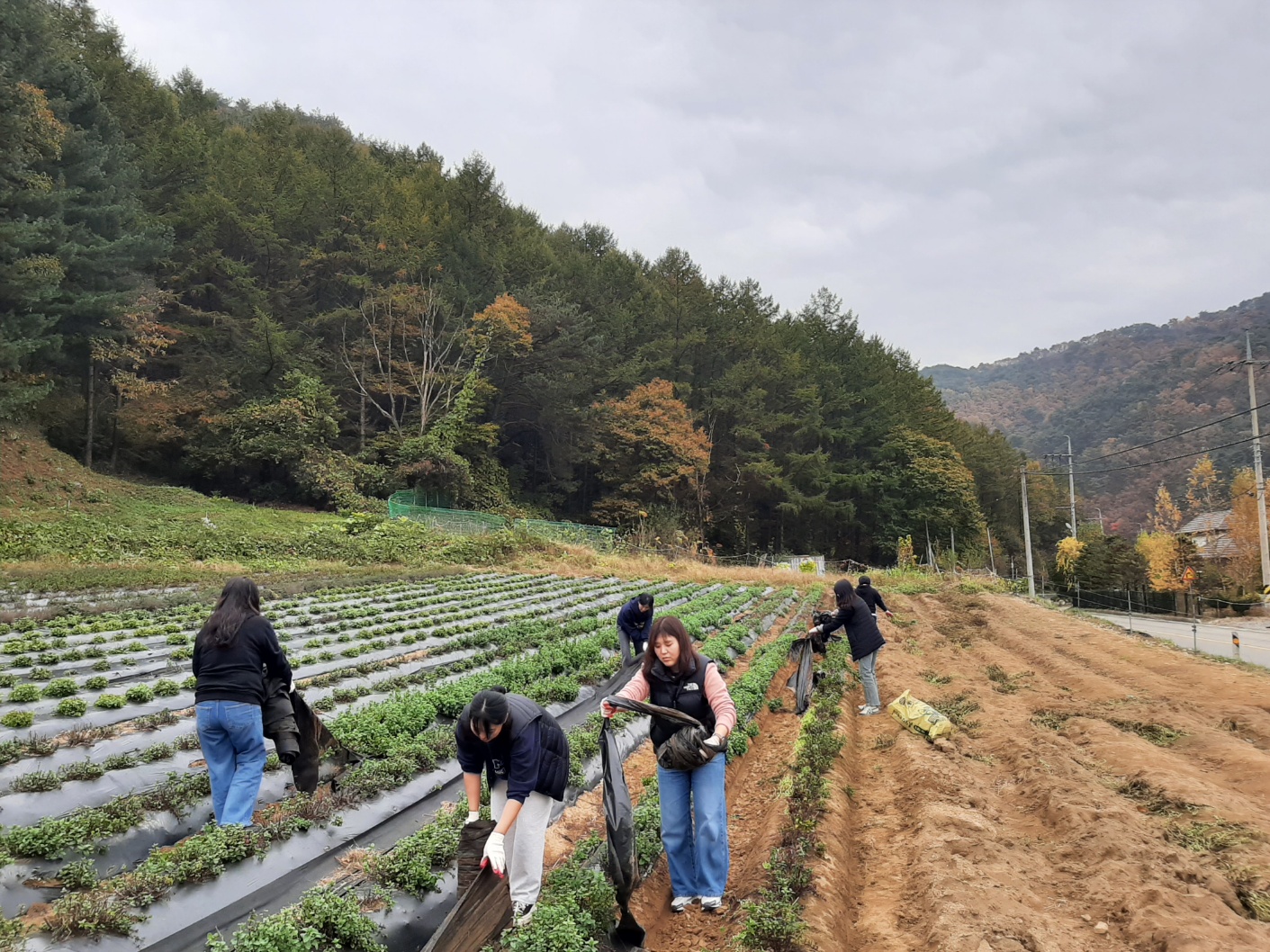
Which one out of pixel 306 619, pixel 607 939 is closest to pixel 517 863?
pixel 607 939

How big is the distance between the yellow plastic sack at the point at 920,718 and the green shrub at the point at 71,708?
26.9 feet

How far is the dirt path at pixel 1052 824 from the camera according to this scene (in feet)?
13.8

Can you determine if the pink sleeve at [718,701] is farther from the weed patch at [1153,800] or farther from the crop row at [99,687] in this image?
the crop row at [99,687]

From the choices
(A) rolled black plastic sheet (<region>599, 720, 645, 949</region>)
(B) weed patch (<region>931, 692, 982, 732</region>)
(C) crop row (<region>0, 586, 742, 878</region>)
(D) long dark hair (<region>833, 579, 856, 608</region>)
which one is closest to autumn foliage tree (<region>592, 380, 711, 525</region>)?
(C) crop row (<region>0, 586, 742, 878</region>)

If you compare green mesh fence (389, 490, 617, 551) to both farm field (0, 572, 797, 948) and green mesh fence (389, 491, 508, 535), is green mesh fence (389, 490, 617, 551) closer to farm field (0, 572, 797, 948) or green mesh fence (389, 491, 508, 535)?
green mesh fence (389, 491, 508, 535)

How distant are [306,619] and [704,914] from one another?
29.2ft

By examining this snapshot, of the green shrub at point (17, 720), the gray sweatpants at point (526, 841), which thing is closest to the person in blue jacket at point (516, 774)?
the gray sweatpants at point (526, 841)

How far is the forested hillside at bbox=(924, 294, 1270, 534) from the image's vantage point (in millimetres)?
74312

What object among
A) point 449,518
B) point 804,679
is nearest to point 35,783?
point 804,679

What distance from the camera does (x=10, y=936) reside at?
2.98 metres

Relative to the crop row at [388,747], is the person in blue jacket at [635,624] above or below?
above

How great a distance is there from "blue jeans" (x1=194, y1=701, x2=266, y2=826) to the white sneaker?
5.97 feet

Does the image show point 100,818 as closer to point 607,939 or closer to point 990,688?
point 607,939

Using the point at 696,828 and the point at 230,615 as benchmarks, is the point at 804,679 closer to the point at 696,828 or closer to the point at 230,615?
the point at 696,828
